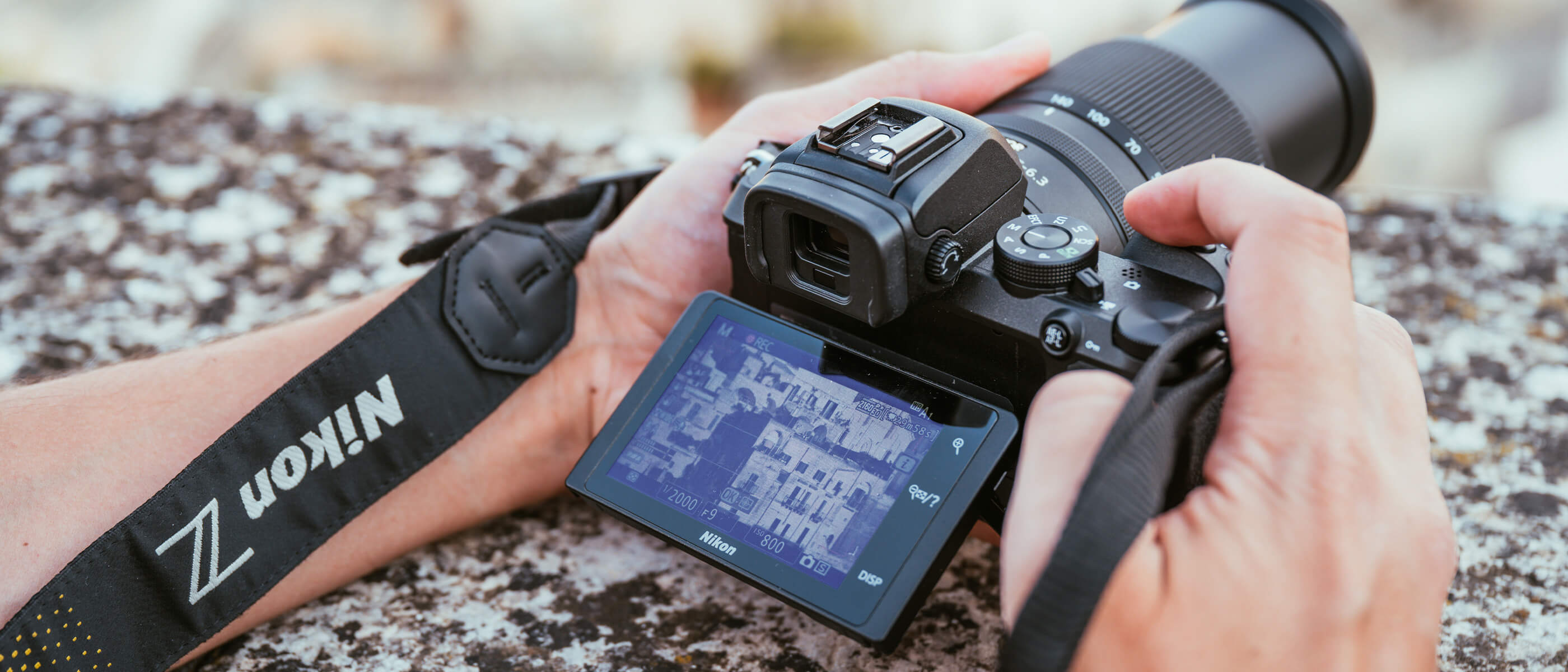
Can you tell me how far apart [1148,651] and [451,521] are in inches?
27.2

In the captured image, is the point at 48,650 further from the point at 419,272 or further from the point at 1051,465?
the point at 1051,465

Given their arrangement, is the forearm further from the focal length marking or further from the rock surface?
the focal length marking

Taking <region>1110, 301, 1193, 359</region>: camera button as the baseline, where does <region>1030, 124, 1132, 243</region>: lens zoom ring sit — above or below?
below

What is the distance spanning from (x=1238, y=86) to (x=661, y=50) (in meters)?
2.39

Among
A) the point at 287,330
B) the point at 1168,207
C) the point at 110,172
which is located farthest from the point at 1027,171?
the point at 110,172

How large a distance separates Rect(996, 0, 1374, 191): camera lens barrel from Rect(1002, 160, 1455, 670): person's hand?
0.40m

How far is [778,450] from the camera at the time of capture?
891mm

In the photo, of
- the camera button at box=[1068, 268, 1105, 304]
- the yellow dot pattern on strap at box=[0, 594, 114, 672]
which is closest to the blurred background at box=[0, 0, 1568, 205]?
the yellow dot pattern on strap at box=[0, 594, 114, 672]

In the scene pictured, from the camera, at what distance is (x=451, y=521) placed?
109cm

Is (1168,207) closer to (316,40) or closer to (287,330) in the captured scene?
(287,330)

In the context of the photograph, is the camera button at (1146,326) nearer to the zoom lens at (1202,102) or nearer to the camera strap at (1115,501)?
the camera strap at (1115,501)

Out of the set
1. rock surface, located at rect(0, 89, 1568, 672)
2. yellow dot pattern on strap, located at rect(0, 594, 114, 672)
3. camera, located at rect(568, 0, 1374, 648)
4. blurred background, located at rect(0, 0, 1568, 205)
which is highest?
camera, located at rect(568, 0, 1374, 648)

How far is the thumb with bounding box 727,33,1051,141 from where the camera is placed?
1.25 m

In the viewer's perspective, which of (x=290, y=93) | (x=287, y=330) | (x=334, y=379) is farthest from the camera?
(x=290, y=93)
